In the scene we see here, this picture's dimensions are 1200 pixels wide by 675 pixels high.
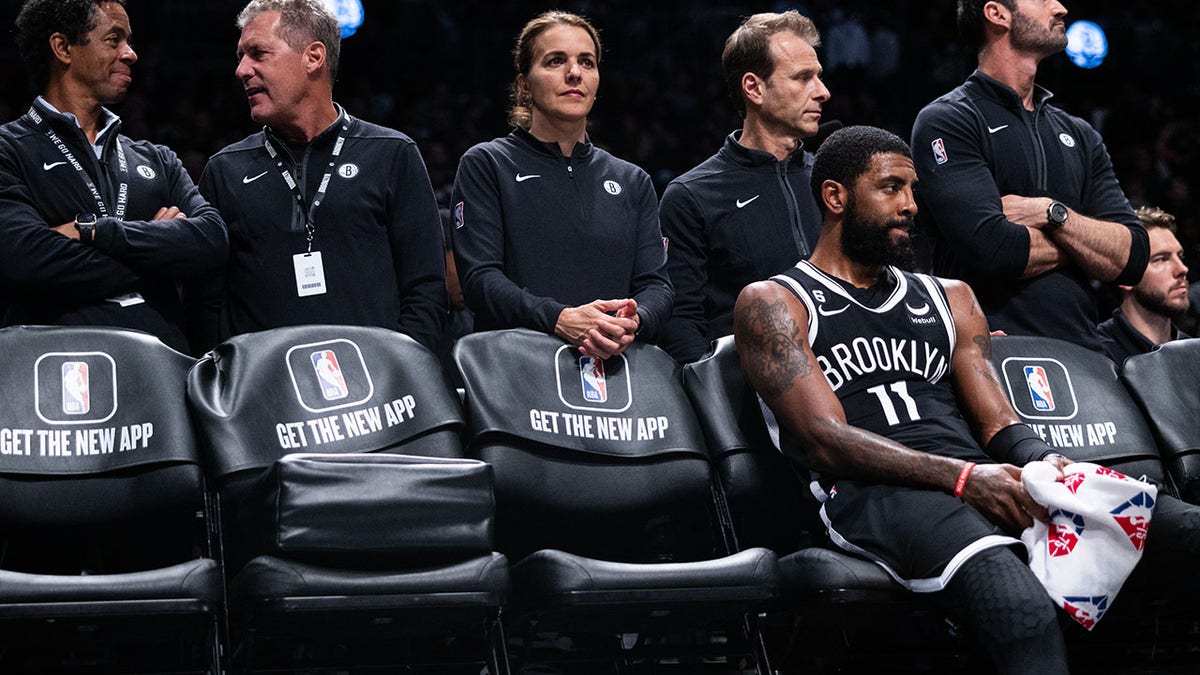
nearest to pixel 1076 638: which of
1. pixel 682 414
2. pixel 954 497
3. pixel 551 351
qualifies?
pixel 954 497

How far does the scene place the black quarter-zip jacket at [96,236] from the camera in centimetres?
365

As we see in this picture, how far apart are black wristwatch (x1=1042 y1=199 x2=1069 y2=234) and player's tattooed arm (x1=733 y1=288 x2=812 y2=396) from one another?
1.06 metres

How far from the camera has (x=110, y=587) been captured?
281 centimetres

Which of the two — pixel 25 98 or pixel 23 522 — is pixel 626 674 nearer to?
pixel 23 522

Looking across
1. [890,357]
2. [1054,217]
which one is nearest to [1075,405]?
[1054,217]

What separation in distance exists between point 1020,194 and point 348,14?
8293mm

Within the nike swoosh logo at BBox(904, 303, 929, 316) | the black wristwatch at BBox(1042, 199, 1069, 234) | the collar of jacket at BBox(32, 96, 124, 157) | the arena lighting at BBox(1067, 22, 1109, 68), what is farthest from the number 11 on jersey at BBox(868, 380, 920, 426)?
the arena lighting at BBox(1067, 22, 1109, 68)

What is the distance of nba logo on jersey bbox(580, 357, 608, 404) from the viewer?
12.3 feet

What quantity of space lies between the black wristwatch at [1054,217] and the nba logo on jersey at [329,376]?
2.21m

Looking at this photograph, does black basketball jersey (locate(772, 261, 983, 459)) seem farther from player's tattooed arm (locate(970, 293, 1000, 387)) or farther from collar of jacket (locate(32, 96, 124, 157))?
collar of jacket (locate(32, 96, 124, 157))

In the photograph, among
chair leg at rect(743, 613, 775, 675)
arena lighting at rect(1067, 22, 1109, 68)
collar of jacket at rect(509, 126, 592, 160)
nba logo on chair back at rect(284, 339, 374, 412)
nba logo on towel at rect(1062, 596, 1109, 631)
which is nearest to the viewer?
nba logo on towel at rect(1062, 596, 1109, 631)

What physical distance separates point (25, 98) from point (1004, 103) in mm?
7108

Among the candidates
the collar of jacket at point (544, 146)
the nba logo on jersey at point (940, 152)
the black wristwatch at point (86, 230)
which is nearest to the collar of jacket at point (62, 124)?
the black wristwatch at point (86, 230)

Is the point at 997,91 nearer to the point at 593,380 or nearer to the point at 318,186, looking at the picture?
the point at 593,380
